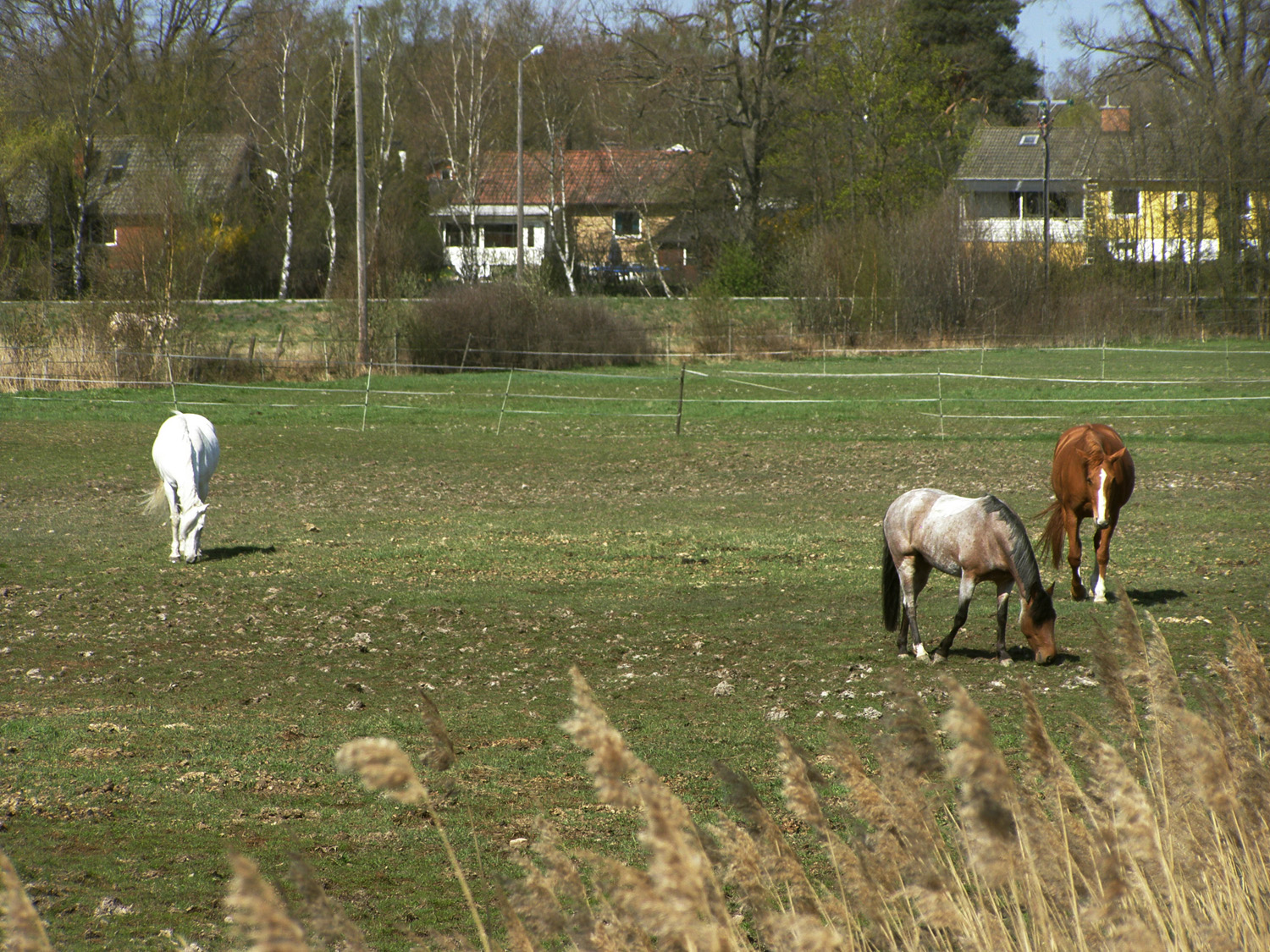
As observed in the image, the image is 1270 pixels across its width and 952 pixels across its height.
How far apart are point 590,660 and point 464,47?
51864 millimetres

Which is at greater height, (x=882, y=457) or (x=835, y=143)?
(x=835, y=143)

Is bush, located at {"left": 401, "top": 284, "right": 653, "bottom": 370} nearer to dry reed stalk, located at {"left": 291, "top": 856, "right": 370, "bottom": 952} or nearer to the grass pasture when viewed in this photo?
the grass pasture

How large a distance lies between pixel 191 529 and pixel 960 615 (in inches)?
271

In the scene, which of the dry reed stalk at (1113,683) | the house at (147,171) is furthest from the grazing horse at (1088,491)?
the house at (147,171)

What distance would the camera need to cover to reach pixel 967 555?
7.25 meters

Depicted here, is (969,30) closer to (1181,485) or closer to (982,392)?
(982,392)

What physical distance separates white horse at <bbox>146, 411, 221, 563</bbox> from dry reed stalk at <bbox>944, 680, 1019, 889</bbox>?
32.1ft

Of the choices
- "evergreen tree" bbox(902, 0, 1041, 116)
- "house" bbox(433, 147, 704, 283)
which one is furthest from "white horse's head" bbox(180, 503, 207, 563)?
"evergreen tree" bbox(902, 0, 1041, 116)

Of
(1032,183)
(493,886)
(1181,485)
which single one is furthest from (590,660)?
(1032,183)

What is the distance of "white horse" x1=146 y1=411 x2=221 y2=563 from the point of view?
10.7m

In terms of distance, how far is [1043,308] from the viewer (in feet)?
139

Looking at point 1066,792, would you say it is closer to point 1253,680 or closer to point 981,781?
point 1253,680

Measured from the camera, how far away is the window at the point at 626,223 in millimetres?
61531

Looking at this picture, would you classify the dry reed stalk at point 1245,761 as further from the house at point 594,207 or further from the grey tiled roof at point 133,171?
the house at point 594,207
